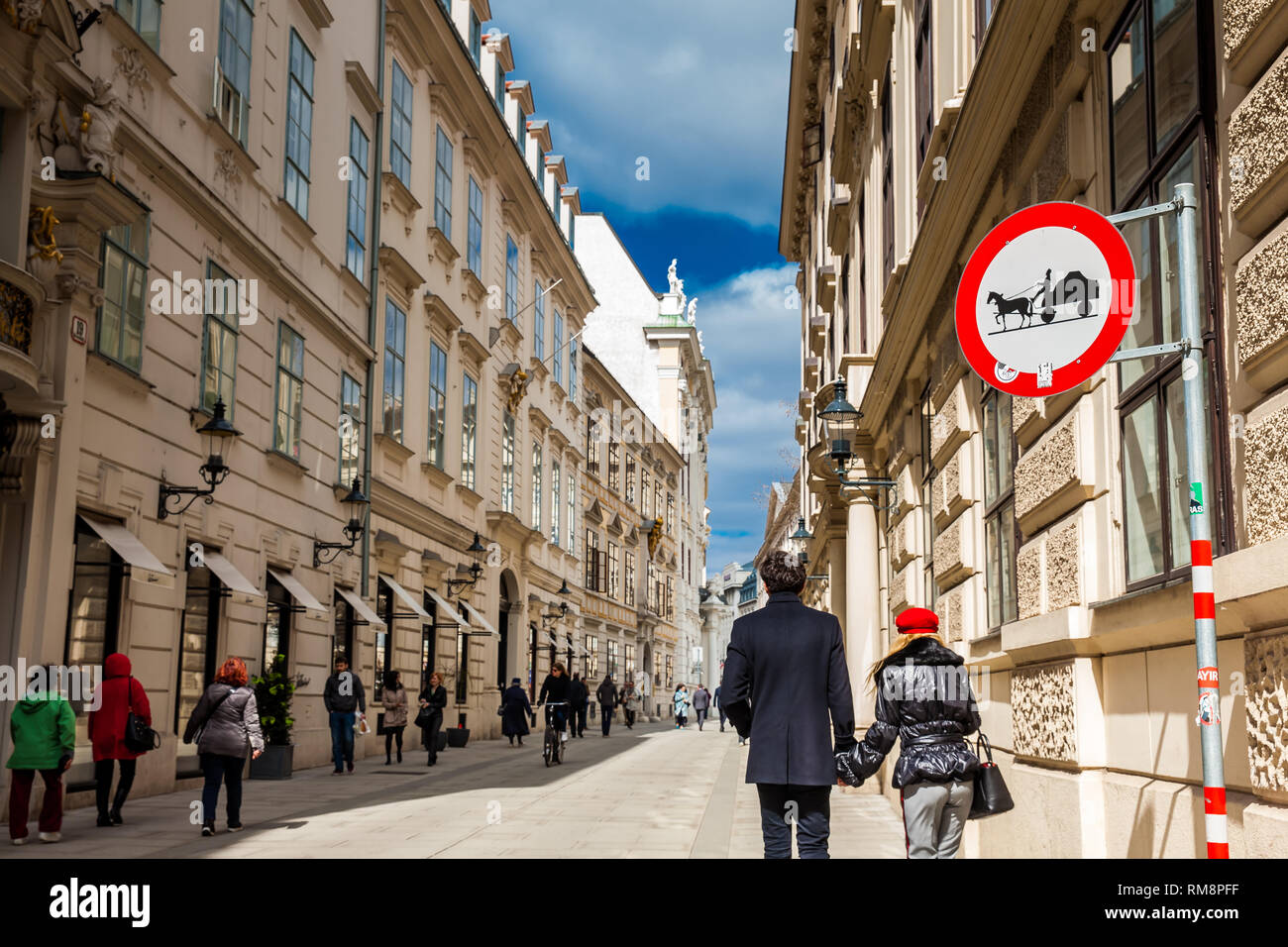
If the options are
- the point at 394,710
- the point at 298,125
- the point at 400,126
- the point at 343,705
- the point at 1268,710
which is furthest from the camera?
the point at 400,126

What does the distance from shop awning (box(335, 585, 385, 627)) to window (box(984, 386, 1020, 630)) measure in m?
14.8

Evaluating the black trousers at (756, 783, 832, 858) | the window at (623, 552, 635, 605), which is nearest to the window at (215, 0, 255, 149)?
the black trousers at (756, 783, 832, 858)

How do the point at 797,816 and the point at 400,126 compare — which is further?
the point at 400,126

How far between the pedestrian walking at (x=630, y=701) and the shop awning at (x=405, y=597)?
68.9 ft

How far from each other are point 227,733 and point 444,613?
1569cm

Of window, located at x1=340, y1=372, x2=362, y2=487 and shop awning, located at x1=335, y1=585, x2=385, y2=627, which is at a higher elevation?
window, located at x1=340, y1=372, x2=362, y2=487

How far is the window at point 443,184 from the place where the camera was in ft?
91.2

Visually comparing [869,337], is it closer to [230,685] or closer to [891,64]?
[891,64]

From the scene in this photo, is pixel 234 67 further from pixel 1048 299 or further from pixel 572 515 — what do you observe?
pixel 572 515

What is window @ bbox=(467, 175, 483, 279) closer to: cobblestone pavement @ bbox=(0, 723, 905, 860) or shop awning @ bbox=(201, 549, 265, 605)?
cobblestone pavement @ bbox=(0, 723, 905, 860)

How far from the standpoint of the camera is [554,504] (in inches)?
1609

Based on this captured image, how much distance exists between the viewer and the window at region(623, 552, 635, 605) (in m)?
55.2

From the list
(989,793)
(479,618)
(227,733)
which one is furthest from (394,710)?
(989,793)

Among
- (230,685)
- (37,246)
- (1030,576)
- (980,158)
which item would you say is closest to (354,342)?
(37,246)
